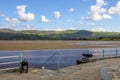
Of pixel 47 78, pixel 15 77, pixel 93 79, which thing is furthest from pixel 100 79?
pixel 15 77

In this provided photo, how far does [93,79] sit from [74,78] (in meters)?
1.06

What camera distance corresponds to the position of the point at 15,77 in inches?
622

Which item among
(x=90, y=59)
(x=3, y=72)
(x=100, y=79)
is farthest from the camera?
(x=90, y=59)

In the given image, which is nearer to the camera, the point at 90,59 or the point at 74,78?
the point at 74,78

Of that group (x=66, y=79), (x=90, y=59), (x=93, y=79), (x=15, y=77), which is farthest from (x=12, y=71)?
(x=90, y=59)

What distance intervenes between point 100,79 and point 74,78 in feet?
4.76

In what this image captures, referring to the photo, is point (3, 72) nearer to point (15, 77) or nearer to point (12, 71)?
point (12, 71)

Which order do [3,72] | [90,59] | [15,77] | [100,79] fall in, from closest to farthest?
[100,79]
[15,77]
[3,72]
[90,59]

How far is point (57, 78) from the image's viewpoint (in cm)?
1584

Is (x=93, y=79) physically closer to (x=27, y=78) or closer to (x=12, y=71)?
(x=27, y=78)

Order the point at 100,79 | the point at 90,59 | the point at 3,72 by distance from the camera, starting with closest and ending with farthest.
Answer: the point at 100,79
the point at 3,72
the point at 90,59

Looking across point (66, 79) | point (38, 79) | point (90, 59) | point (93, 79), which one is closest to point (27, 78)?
point (38, 79)

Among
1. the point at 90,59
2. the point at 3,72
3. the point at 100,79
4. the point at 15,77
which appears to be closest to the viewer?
the point at 100,79

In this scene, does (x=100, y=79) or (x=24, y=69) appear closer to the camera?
(x=100, y=79)
